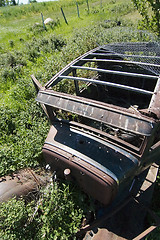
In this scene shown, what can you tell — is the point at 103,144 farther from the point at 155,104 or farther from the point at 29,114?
the point at 29,114

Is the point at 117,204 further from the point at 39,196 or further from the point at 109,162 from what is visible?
the point at 39,196

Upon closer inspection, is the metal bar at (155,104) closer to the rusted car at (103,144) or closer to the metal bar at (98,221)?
the rusted car at (103,144)

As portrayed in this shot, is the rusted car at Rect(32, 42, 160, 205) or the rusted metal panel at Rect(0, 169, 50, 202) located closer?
the rusted car at Rect(32, 42, 160, 205)

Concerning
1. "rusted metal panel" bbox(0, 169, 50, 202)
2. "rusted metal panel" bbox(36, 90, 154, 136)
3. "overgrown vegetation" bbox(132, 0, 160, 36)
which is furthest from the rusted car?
"overgrown vegetation" bbox(132, 0, 160, 36)

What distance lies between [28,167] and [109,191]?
6.63ft

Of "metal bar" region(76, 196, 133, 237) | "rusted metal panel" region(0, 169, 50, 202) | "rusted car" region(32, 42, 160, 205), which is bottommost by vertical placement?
"metal bar" region(76, 196, 133, 237)

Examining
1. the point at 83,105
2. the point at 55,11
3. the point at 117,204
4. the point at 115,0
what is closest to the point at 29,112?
the point at 83,105

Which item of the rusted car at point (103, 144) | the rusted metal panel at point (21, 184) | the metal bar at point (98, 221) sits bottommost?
the metal bar at point (98, 221)

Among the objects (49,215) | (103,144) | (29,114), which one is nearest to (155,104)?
(103,144)

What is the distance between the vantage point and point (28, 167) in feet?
12.1

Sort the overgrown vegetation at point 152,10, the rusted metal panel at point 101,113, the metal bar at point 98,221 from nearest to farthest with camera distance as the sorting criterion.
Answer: the rusted metal panel at point 101,113
the metal bar at point 98,221
the overgrown vegetation at point 152,10

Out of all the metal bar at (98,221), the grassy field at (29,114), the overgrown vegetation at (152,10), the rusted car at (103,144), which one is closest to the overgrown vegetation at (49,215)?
the grassy field at (29,114)

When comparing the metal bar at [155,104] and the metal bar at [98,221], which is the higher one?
the metal bar at [155,104]

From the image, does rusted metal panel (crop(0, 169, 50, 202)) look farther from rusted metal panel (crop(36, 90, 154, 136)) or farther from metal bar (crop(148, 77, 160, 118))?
metal bar (crop(148, 77, 160, 118))
